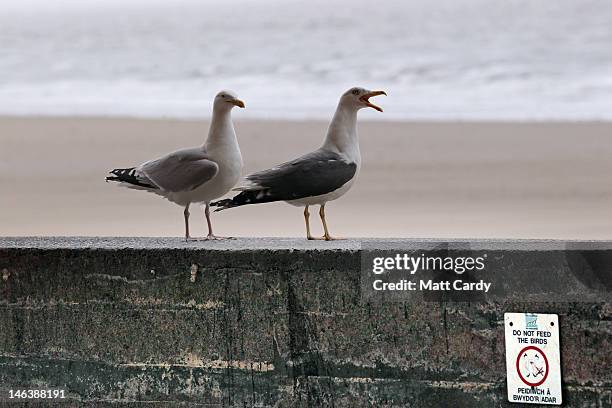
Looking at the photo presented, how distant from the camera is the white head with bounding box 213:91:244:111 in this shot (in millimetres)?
2059

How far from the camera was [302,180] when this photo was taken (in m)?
2.04

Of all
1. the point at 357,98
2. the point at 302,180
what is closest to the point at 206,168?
the point at 302,180

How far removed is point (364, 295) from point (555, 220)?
1.79 meters

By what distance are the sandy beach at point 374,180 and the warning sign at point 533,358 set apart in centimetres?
126

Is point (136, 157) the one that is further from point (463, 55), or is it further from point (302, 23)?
point (302, 23)

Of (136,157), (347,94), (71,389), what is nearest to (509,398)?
(347,94)

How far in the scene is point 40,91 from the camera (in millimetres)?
6781

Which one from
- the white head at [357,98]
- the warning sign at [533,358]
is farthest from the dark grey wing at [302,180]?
the warning sign at [533,358]

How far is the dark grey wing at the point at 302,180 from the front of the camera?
6.68 ft

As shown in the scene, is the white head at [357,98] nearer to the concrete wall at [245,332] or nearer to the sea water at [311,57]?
the concrete wall at [245,332]
